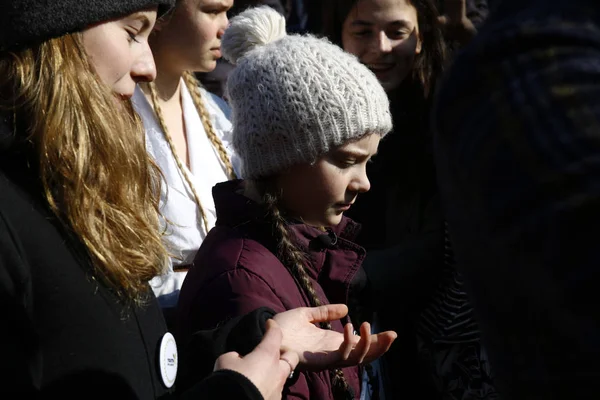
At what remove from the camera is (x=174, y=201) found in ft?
8.70

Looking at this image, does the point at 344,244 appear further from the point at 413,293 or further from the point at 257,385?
the point at 257,385

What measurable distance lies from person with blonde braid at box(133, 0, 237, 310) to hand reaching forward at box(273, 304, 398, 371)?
3.15ft

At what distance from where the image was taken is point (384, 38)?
3447mm

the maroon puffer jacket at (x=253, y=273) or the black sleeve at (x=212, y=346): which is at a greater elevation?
the black sleeve at (x=212, y=346)

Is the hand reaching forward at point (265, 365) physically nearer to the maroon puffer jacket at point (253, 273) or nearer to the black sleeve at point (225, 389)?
the black sleeve at point (225, 389)

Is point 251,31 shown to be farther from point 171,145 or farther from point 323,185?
point 323,185

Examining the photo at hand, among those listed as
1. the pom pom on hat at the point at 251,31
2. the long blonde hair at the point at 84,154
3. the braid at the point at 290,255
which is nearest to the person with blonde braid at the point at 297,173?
the braid at the point at 290,255

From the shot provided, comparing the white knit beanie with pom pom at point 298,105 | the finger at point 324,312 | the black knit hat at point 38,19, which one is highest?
the black knit hat at point 38,19

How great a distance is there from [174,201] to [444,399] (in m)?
1.09

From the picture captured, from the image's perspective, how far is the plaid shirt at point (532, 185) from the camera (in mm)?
633

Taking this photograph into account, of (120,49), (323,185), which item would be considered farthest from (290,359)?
(323,185)

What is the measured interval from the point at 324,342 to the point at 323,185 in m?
0.67

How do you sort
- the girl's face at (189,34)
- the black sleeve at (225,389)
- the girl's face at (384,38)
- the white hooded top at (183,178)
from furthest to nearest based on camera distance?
1. the girl's face at (384,38)
2. the girl's face at (189,34)
3. the white hooded top at (183,178)
4. the black sleeve at (225,389)

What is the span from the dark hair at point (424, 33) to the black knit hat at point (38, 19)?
2146mm
